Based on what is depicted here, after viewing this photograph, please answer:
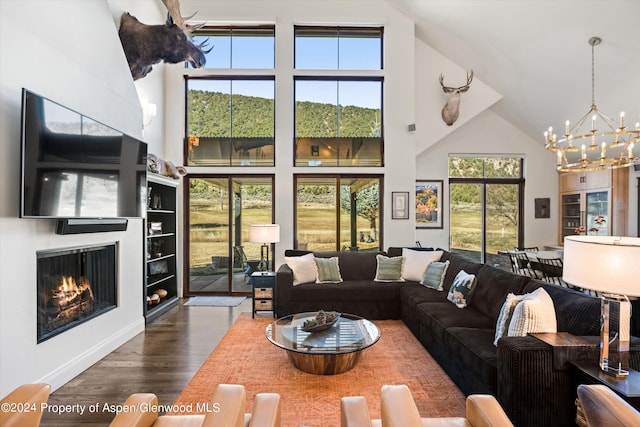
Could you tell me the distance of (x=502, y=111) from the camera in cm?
662

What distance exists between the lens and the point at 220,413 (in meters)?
1.06

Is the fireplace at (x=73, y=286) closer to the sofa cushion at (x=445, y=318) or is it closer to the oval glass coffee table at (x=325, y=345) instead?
the oval glass coffee table at (x=325, y=345)

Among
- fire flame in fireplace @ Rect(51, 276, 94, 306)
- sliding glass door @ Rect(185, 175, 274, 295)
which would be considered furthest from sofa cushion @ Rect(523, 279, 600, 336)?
sliding glass door @ Rect(185, 175, 274, 295)

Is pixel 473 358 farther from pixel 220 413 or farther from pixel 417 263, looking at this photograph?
pixel 417 263

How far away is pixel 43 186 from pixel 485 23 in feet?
19.5

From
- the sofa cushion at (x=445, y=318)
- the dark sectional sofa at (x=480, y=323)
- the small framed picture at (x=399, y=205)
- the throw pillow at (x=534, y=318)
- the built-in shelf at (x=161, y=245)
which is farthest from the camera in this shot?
the small framed picture at (x=399, y=205)

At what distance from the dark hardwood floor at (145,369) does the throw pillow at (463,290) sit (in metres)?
2.67

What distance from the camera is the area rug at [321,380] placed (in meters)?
2.35

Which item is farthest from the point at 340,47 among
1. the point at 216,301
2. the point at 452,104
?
the point at 216,301

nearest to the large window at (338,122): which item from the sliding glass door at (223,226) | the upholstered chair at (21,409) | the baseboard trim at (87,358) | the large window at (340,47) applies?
the large window at (340,47)

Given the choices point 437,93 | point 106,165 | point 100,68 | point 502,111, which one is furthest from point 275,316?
point 502,111

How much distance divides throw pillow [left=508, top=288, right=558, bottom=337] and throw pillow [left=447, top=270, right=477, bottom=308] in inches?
48.7

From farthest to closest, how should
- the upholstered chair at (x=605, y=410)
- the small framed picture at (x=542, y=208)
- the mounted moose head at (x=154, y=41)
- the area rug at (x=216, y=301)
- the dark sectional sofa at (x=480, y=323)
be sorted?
the small framed picture at (x=542, y=208) → the area rug at (x=216, y=301) → the mounted moose head at (x=154, y=41) → the dark sectional sofa at (x=480, y=323) → the upholstered chair at (x=605, y=410)

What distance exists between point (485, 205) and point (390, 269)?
11.9 feet
